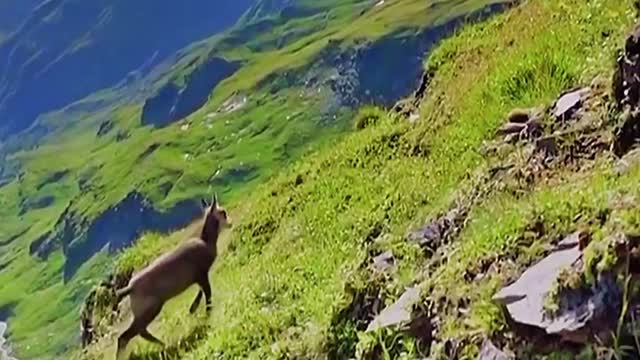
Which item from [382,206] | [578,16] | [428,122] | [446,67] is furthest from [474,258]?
[446,67]

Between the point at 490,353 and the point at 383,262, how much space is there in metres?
3.47

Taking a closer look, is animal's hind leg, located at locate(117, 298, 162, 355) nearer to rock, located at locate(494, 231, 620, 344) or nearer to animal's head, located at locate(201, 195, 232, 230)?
animal's head, located at locate(201, 195, 232, 230)

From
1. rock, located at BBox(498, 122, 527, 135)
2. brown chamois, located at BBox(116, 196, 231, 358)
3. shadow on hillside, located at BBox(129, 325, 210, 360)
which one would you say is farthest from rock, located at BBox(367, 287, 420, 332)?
brown chamois, located at BBox(116, 196, 231, 358)

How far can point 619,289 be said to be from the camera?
7184 millimetres

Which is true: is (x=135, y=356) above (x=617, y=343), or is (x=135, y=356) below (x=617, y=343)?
below

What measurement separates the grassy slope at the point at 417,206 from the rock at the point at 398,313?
0.44 ft

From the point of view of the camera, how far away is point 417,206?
14219 millimetres

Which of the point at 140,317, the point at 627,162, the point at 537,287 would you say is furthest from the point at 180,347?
the point at 537,287

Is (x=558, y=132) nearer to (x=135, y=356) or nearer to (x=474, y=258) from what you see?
(x=474, y=258)

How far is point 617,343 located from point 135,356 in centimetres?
1030

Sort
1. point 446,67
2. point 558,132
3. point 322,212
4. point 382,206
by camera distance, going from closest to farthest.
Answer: point 558,132, point 382,206, point 322,212, point 446,67

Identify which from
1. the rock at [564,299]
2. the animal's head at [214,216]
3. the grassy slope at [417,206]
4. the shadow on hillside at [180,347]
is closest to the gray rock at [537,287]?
the rock at [564,299]

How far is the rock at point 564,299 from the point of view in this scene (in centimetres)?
723

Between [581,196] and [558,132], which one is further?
[558,132]
